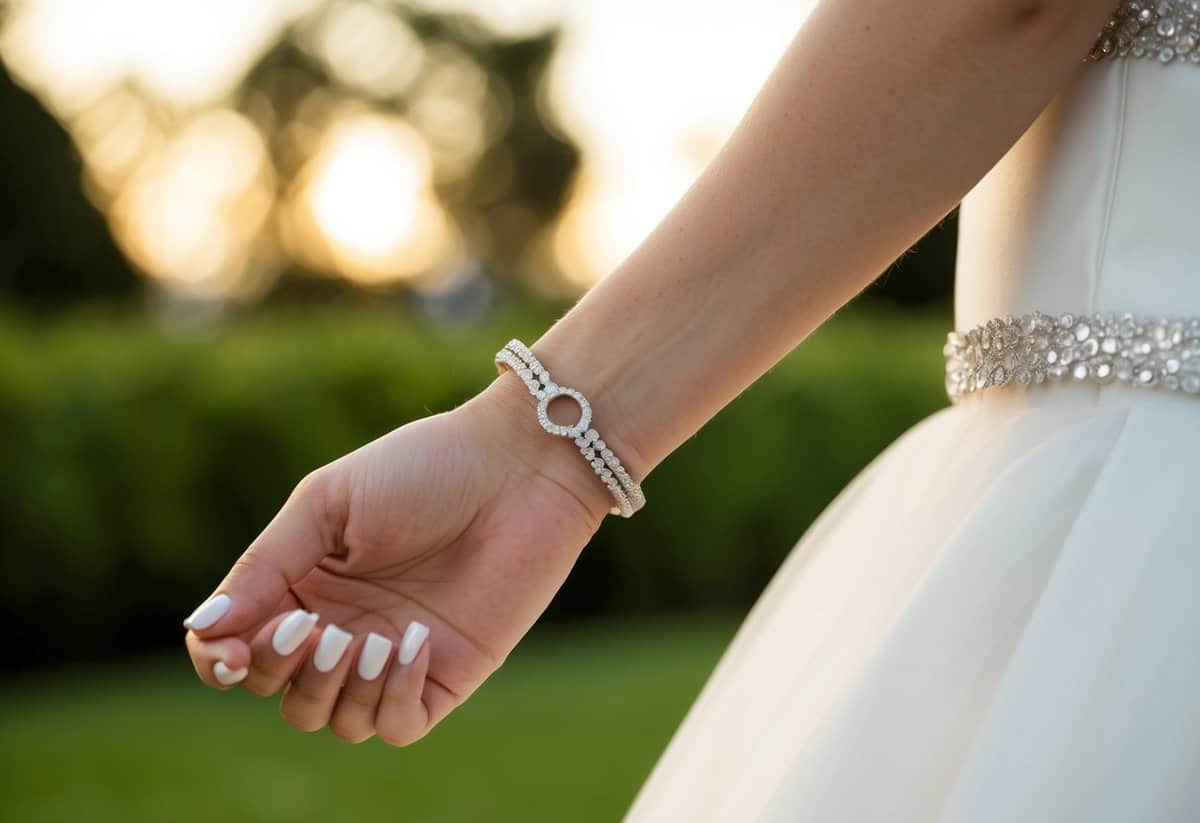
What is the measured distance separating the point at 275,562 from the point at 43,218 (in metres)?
26.1

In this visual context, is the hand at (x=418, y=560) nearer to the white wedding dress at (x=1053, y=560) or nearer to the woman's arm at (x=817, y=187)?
the woman's arm at (x=817, y=187)

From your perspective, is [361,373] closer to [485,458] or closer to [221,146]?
[485,458]

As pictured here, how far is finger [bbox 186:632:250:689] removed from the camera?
3.77ft

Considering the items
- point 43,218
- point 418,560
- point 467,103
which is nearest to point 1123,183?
point 418,560

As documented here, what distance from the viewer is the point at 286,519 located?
1229mm

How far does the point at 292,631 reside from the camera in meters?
1.15

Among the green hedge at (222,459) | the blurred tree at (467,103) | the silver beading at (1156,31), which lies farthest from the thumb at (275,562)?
the blurred tree at (467,103)

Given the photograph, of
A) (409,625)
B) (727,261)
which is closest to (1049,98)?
(727,261)

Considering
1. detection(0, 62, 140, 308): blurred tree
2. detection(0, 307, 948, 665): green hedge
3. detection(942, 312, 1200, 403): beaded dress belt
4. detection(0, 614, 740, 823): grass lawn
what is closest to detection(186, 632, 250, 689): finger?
detection(942, 312, 1200, 403): beaded dress belt

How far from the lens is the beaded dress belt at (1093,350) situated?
110 centimetres

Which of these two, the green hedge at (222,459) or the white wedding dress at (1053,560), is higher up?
the green hedge at (222,459)

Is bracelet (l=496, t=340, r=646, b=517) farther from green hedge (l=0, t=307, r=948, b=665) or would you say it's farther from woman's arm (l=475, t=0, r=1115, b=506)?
green hedge (l=0, t=307, r=948, b=665)

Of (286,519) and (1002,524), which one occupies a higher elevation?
(1002,524)

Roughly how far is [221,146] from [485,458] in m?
36.5
